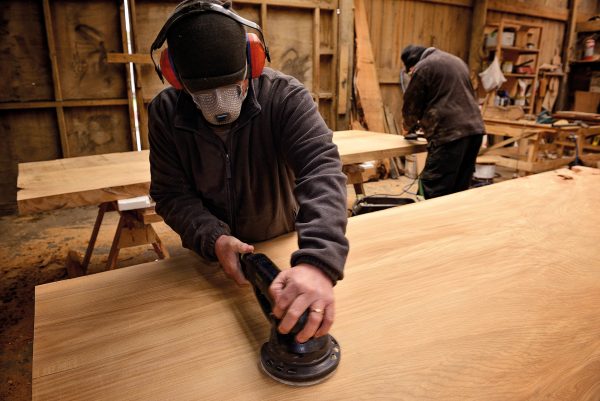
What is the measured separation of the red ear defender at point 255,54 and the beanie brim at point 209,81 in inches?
5.9

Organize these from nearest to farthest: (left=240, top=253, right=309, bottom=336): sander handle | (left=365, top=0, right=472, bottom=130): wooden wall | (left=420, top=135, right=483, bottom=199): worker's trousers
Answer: (left=240, top=253, right=309, bottom=336): sander handle
(left=420, top=135, right=483, bottom=199): worker's trousers
(left=365, top=0, right=472, bottom=130): wooden wall

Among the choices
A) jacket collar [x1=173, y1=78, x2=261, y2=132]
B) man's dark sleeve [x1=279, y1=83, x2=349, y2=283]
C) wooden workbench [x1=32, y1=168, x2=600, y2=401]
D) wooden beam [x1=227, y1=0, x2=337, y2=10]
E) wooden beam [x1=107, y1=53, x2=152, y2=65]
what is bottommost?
wooden workbench [x1=32, y1=168, x2=600, y2=401]

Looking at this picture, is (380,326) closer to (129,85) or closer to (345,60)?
(129,85)

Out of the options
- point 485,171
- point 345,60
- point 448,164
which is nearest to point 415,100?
point 448,164

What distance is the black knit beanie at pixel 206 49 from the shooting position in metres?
1.02

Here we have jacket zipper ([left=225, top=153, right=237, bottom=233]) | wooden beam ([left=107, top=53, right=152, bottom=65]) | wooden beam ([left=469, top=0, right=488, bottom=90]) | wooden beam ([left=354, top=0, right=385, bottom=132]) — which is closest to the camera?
jacket zipper ([left=225, top=153, right=237, bottom=233])

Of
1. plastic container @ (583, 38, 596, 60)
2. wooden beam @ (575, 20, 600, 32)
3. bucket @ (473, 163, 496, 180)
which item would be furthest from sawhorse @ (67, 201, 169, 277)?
wooden beam @ (575, 20, 600, 32)

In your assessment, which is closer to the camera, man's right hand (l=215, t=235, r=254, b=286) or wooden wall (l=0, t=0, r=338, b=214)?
man's right hand (l=215, t=235, r=254, b=286)

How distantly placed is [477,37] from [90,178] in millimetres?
7011

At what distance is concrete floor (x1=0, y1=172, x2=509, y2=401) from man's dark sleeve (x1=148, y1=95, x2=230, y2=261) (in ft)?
4.80

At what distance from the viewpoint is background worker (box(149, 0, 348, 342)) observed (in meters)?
0.91

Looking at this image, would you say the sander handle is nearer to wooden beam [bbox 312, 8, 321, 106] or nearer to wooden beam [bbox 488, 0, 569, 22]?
wooden beam [bbox 312, 8, 321, 106]

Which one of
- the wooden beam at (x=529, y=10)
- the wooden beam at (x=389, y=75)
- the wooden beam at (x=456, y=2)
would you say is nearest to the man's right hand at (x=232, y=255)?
the wooden beam at (x=389, y=75)

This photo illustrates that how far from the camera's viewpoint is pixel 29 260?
3.49 meters
